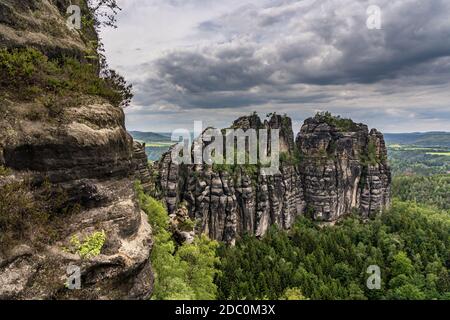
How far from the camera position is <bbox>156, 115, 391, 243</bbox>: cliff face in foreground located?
258 ft

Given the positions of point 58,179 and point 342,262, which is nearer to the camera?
point 58,179

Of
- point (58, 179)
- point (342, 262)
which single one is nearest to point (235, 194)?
point (342, 262)

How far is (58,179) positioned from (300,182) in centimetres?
9371

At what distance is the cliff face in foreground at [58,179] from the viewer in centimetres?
1537

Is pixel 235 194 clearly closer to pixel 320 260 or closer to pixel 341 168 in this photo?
pixel 320 260

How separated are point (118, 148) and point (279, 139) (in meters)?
84.2

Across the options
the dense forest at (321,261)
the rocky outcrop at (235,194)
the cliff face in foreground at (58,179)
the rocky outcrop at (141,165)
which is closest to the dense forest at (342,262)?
the dense forest at (321,261)

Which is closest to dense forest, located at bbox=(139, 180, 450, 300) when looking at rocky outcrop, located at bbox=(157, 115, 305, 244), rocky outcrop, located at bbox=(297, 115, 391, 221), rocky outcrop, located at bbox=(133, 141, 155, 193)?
rocky outcrop, located at bbox=(157, 115, 305, 244)

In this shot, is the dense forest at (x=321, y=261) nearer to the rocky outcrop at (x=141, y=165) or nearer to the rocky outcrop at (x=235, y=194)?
the rocky outcrop at (x=235, y=194)

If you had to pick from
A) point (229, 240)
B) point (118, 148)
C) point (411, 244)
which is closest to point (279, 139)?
point (229, 240)

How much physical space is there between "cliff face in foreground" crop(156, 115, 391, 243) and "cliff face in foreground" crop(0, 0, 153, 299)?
5610 centimetres

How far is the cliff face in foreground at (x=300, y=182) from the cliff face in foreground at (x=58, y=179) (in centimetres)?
5610

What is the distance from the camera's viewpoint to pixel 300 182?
10462cm

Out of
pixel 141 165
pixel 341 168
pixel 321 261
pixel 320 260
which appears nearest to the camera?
pixel 141 165
